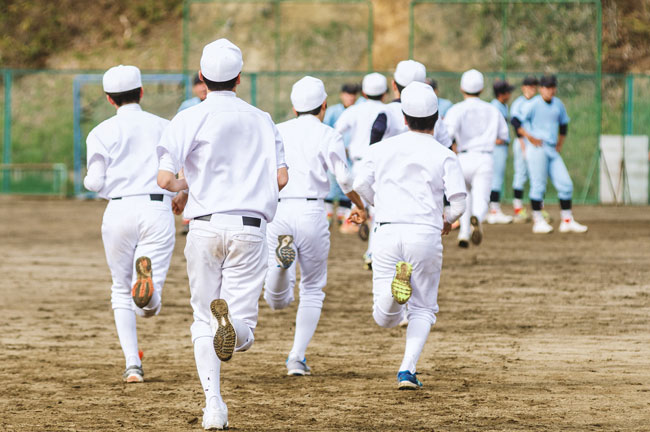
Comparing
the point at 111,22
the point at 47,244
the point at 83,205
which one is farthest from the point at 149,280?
the point at 111,22

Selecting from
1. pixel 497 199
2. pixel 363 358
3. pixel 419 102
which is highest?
pixel 419 102

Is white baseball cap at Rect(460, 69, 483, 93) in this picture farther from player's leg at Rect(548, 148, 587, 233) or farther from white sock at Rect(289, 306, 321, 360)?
white sock at Rect(289, 306, 321, 360)

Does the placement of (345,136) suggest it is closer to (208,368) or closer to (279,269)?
(279,269)

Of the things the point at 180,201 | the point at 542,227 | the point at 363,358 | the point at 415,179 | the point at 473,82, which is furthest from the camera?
the point at 542,227

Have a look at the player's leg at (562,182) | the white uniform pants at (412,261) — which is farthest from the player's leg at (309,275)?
the player's leg at (562,182)

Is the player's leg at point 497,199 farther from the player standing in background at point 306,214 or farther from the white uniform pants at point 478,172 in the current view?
the player standing in background at point 306,214

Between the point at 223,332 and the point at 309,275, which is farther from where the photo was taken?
the point at 309,275

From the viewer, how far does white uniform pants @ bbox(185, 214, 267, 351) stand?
5.89 m

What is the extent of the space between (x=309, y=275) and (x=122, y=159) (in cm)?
153

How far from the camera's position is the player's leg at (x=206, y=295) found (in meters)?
5.90

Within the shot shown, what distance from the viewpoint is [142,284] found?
22.7ft

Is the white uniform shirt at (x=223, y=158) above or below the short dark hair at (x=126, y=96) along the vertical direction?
below

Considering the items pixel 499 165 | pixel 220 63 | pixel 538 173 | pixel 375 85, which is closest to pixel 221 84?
pixel 220 63

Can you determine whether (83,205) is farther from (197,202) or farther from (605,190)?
(197,202)
